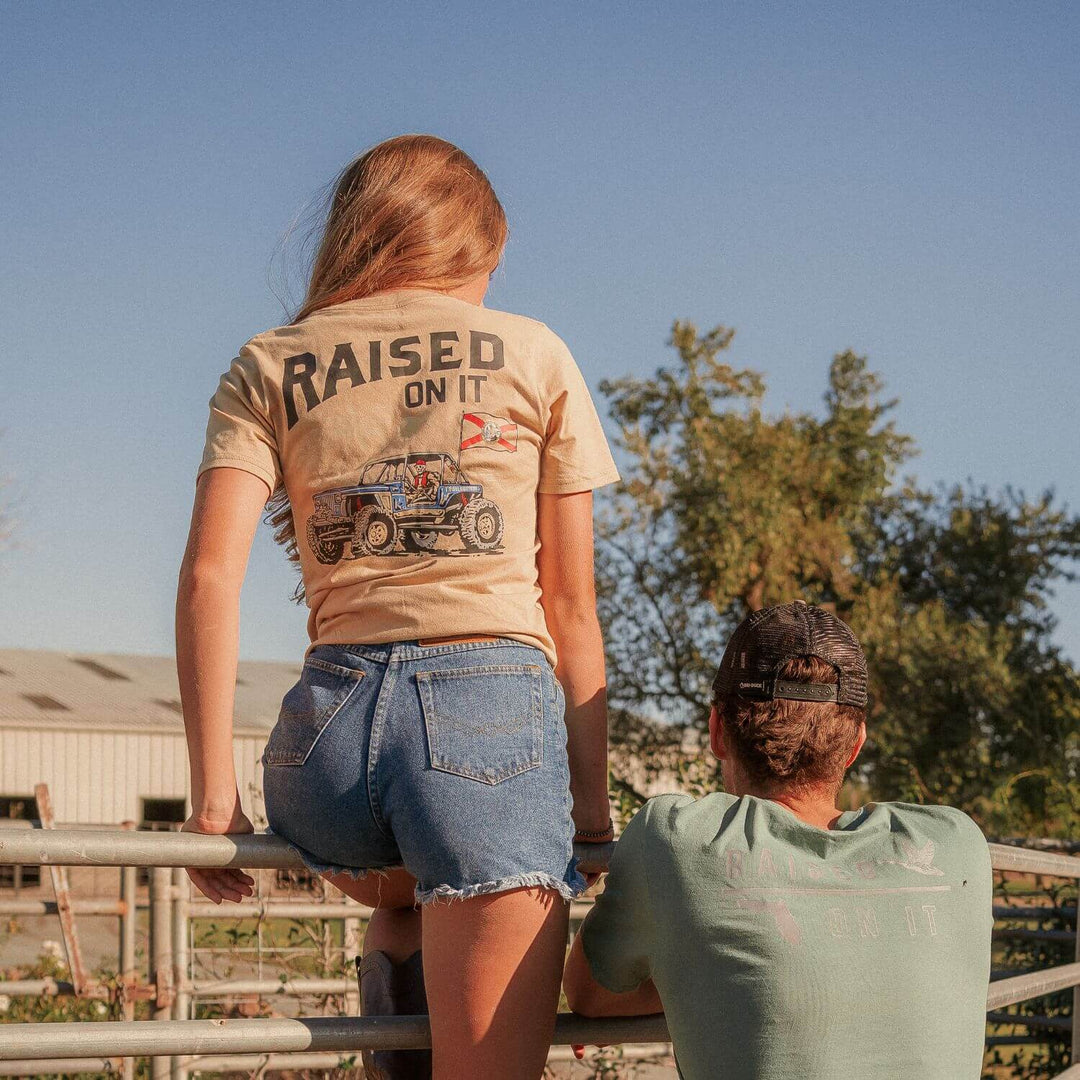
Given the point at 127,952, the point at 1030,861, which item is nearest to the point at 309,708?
the point at 1030,861

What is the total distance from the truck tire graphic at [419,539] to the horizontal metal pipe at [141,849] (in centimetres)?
43

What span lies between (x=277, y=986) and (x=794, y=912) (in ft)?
16.6

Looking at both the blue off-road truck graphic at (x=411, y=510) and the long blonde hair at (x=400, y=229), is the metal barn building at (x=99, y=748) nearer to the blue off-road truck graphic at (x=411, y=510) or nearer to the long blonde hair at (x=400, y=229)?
the long blonde hair at (x=400, y=229)

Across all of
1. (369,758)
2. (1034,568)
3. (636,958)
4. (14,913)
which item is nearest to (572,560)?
(369,758)

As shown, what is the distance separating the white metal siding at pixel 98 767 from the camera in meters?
23.7

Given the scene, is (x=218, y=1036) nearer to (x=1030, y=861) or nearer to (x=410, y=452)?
(x=410, y=452)

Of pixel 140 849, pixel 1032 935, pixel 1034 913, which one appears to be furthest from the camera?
pixel 1034 913

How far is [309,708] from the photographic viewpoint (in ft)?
5.44

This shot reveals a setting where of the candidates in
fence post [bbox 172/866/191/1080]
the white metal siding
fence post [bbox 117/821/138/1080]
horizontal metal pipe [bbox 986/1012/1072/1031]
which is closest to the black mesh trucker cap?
fence post [bbox 172/866/191/1080]

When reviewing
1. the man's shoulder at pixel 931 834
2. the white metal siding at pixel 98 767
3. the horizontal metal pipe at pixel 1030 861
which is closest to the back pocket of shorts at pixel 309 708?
the man's shoulder at pixel 931 834

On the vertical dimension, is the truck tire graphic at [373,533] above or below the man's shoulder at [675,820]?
above

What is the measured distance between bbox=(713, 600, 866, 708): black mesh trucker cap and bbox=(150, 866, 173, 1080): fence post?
4.26 metres

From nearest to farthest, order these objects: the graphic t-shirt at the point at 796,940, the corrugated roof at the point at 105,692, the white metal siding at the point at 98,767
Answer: the graphic t-shirt at the point at 796,940, the white metal siding at the point at 98,767, the corrugated roof at the point at 105,692

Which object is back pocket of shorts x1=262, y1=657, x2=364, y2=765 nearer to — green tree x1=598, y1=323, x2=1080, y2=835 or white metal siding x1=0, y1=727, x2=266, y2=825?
green tree x1=598, y1=323, x2=1080, y2=835
